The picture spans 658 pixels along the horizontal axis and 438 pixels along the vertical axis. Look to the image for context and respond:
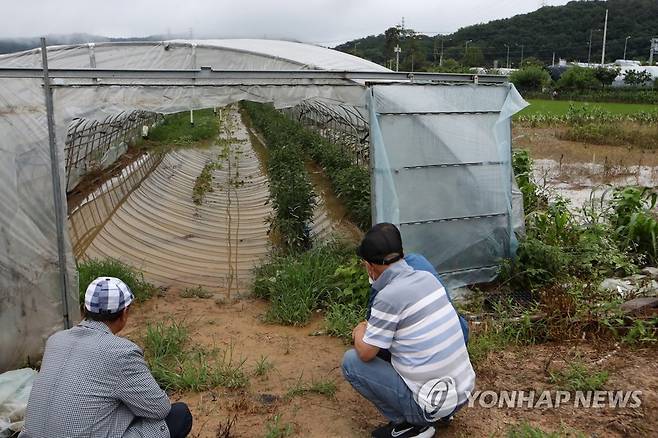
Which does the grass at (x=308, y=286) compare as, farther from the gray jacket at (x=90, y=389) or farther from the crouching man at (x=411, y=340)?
the gray jacket at (x=90, y=389)

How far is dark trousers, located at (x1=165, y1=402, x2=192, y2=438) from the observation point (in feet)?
9.91

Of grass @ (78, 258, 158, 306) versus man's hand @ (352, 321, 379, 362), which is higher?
man's hand @ (352, 321, 379, 362)

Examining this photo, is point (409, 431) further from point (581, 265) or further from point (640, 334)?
point (581, 265)

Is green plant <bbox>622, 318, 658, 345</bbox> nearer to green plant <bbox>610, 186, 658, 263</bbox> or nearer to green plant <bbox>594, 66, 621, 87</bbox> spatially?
→ green plant <bbox>610, 186, 658, 263</bbox>

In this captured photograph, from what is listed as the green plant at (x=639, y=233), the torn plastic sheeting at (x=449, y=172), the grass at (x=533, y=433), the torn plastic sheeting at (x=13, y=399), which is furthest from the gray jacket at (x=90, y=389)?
the green plant at (x=639, y=233)

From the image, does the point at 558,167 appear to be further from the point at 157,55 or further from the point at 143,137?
the point at 143,137

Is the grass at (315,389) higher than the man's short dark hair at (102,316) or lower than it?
lower

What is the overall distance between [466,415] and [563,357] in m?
1.24

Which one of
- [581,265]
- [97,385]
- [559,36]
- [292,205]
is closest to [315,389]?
[97,385]

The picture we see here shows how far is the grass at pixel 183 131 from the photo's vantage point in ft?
64.0

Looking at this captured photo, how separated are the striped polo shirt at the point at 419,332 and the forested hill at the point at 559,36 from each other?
69812 mm

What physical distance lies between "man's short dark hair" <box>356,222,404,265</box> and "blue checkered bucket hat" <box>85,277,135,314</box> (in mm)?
1307

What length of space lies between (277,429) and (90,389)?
149cm

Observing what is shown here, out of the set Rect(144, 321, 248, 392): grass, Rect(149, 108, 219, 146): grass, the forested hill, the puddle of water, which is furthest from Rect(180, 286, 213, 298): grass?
the forested hill
